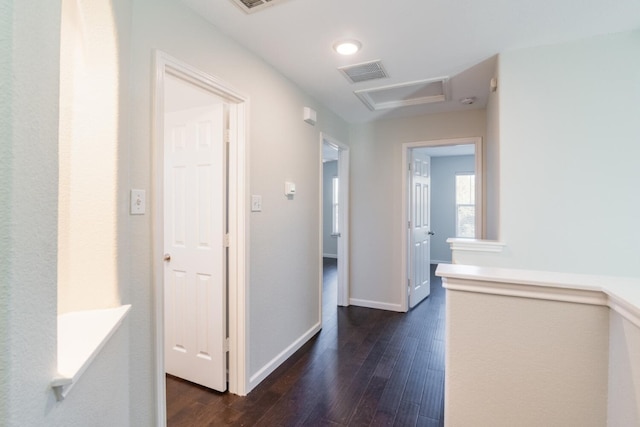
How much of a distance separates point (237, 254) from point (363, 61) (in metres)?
1.73

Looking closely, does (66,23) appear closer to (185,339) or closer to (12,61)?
(12,61)

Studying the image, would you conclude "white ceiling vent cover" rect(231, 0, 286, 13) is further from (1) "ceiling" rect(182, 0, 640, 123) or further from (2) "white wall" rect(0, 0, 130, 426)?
(2) "white wall" rect(0, 0, 130, 426)

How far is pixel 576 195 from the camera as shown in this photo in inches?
80.7

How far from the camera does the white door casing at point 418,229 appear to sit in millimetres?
3939

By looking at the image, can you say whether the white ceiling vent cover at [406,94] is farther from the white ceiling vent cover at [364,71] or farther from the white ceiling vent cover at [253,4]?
the white ceiling vent cover at [253,4]

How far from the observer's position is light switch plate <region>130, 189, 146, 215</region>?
1428mm

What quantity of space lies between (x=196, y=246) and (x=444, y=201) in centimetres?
590

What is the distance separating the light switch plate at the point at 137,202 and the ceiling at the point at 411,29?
3.52 feet

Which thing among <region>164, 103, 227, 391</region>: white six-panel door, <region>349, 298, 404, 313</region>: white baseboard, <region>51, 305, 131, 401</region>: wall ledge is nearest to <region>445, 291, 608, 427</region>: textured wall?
<region>51, 305, 131, 401</region>: wall ledge

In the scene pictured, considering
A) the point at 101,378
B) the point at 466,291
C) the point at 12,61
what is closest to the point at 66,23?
the point at 12,61

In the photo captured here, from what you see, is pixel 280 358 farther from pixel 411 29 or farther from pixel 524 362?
pixel 411 29

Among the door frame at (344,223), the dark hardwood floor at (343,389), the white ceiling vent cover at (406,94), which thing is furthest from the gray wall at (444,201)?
the dark hardwood floor at (343,389)

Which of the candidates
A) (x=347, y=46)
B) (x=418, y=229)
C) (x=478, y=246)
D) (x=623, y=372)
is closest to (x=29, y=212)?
(x=623, y=372)

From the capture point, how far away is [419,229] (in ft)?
13.7
